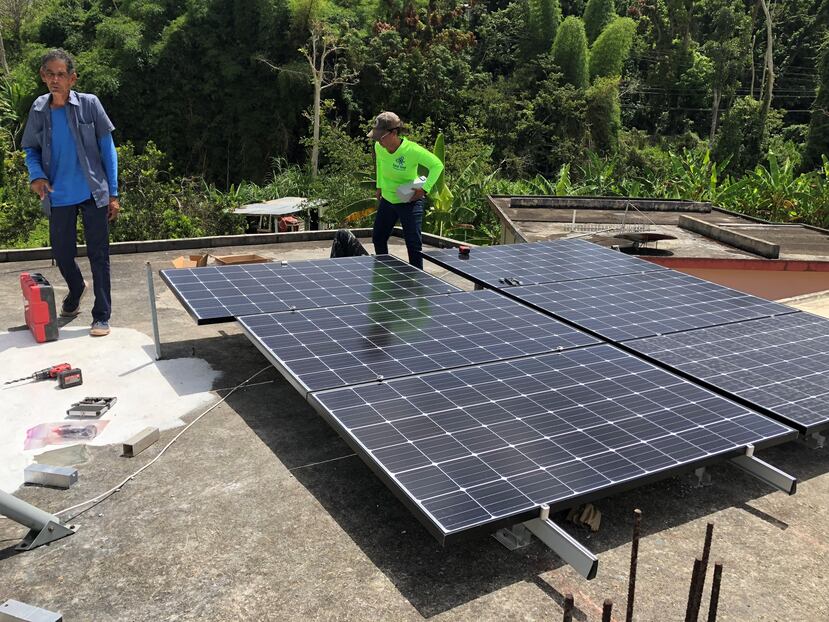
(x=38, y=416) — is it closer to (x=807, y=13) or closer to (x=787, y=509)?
(x=787, y=509)

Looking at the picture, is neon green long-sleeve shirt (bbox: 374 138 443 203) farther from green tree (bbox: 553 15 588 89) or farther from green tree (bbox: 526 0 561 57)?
green tree (bbox: 526 0 561 57)

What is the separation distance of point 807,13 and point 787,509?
58.9 m

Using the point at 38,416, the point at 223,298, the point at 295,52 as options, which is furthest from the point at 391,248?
the point at 295,52

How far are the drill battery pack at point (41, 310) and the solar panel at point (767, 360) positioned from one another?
18.3 ft

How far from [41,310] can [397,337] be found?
373cm

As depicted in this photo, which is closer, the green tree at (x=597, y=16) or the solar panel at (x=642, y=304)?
the solar panel at (x=642, y=304)

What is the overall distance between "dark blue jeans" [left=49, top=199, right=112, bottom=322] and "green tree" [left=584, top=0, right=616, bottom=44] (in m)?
46.4

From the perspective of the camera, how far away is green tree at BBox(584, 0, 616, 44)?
4816 cm

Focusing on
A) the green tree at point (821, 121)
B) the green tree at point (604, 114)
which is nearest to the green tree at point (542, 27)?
the green tree at point (604, 114)

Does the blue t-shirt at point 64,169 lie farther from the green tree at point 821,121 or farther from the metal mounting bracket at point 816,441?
the green tree at point 821,121

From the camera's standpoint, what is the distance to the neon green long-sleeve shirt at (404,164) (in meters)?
8.84

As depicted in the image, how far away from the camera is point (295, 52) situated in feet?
131

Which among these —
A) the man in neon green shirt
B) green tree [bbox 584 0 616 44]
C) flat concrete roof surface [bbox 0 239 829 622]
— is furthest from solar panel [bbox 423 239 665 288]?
green tree [bbox 584 0 616 44]

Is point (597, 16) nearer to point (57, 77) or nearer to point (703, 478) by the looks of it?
point (57, 77)
